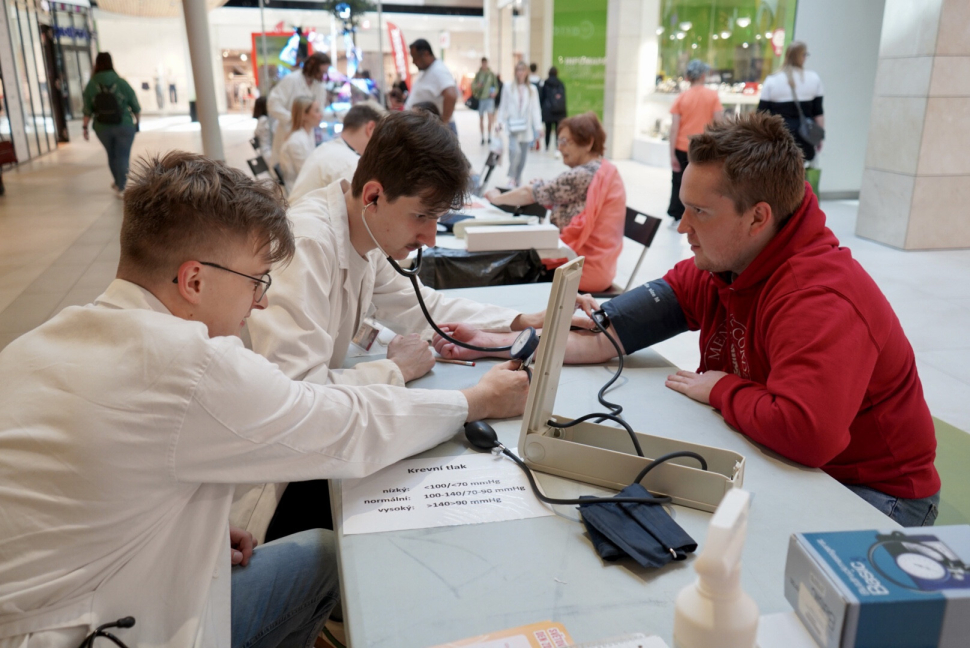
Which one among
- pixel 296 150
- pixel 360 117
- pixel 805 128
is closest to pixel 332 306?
pixel 360 117

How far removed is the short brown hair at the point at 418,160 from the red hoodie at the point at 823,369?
1.97 ft

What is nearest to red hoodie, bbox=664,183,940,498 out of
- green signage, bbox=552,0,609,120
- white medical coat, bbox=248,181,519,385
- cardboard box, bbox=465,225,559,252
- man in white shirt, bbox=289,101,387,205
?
white medical coat, bbox=248,181,519,385

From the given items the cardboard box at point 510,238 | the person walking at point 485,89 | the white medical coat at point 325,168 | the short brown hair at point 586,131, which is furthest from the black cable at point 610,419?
the person walking at point 485,89

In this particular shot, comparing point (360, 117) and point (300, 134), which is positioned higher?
point (360, 117)

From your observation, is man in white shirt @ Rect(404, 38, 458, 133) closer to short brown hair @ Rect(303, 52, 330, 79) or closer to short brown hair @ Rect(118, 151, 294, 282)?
short brown hair @ Rect(303, 52, 330, 79)

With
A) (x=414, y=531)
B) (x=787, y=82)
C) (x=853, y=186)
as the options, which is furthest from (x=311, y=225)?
(x=853, y=186)

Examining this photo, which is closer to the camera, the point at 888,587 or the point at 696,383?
the point at 888,587

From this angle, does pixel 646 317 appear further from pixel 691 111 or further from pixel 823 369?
pixel 691 111

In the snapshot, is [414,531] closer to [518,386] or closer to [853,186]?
[518,386]

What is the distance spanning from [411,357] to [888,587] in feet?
3.50

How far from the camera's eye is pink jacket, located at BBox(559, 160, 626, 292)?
3.28 meters

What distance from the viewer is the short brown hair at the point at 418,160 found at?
1496mm

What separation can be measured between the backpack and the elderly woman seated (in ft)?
16.3

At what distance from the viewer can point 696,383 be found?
1.42 m
